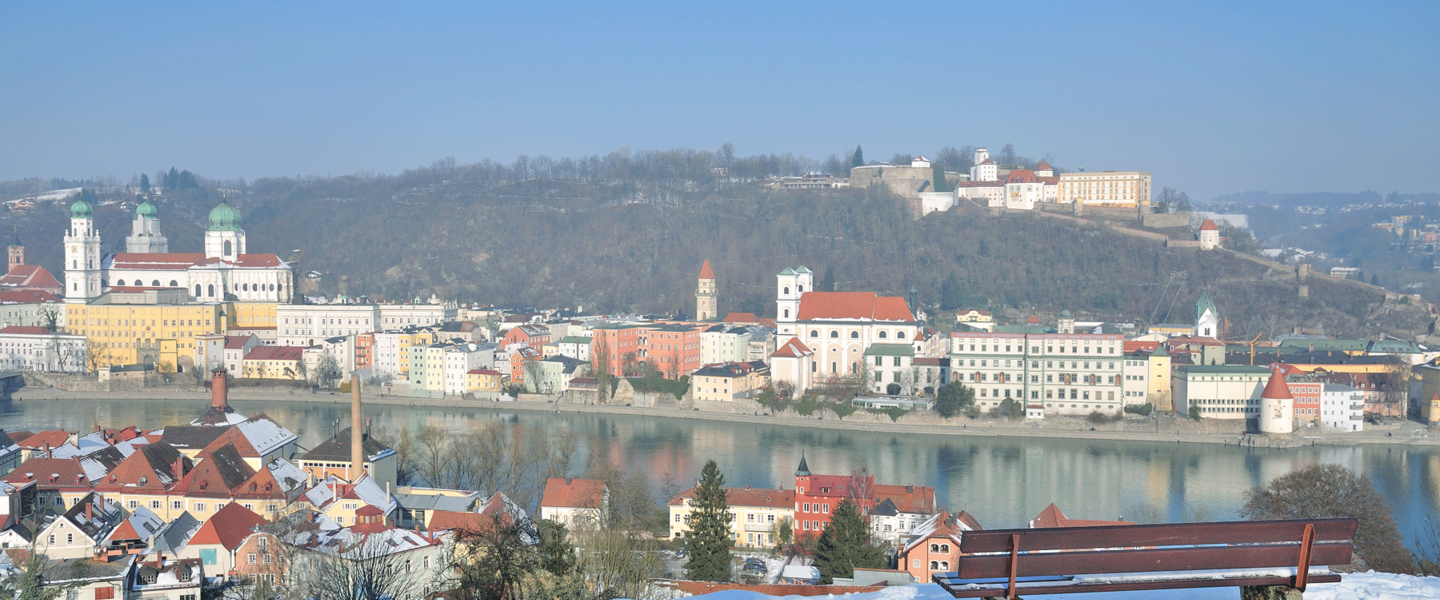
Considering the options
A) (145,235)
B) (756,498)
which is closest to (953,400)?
(756,498)

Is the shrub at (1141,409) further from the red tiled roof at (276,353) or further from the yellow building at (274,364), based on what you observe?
the red tiled roof at (276,353)

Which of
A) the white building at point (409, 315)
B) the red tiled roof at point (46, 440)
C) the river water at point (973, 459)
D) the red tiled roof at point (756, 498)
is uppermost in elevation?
the white building at point (409, 315)

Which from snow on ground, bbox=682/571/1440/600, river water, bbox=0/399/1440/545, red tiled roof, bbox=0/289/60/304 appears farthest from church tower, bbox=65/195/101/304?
snow on ground, bbox=682/571/1440/600

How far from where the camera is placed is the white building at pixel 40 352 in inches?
887

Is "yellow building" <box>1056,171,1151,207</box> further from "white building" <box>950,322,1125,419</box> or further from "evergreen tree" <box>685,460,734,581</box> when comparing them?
"evergreen tree" <box>685,460,734,581</box>

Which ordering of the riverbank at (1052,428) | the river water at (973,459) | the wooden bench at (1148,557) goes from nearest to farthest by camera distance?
the wooden bench at (1148,557) < the river water at (973,459) < the riverbank at (1052,428)

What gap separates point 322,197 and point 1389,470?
140ft

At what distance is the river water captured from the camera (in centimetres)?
1131

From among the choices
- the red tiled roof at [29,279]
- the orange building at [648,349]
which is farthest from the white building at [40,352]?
the orange building at [648,349]

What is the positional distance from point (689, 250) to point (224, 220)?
45.5ft

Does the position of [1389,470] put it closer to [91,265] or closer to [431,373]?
[431,373]

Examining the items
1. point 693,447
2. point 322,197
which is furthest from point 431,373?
point 322,197

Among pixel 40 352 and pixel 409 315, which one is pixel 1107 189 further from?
pixel 40 352

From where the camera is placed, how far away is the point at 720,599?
225 centimetres
